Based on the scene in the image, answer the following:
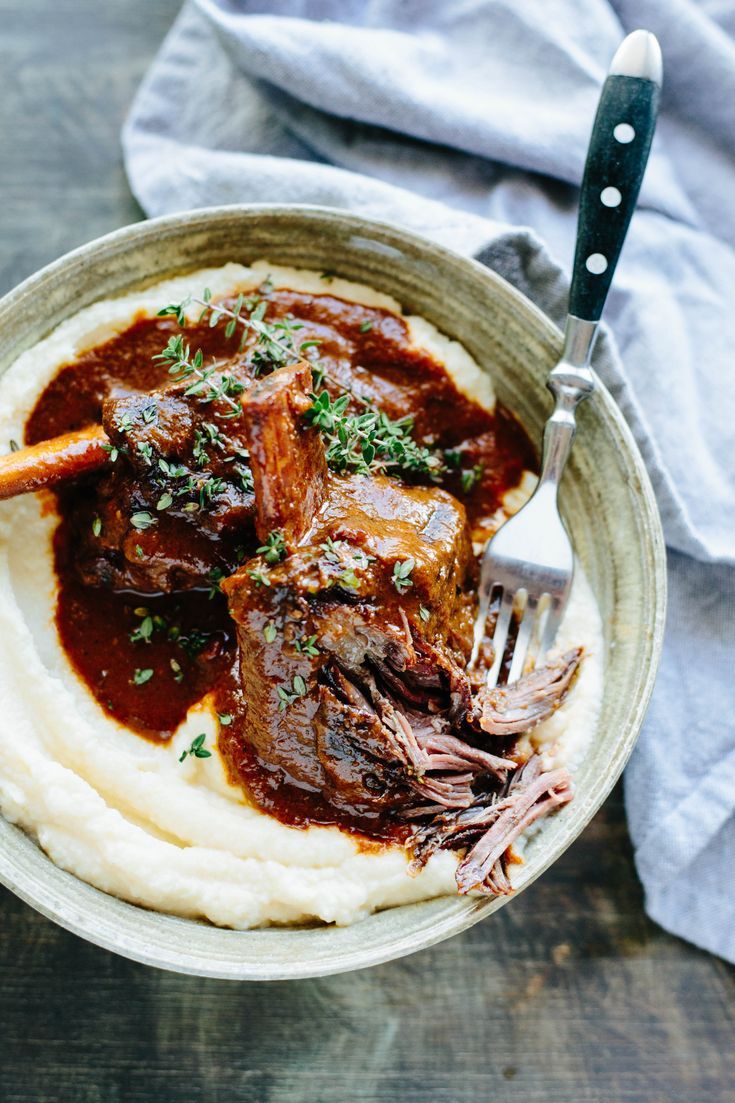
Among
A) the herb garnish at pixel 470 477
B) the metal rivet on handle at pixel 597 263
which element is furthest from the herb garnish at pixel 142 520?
the metal rivet on handle at pixel 597 263

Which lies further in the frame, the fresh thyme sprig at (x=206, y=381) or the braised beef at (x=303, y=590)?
the fresh thyme sprig at (x=206, y=381)

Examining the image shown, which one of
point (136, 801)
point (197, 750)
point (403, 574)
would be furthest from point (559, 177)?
point (136, 801)

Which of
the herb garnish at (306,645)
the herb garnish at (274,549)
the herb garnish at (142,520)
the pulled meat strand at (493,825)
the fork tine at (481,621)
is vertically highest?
the herb garnish at (274,549)

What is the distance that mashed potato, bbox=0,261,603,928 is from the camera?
392 centimetres

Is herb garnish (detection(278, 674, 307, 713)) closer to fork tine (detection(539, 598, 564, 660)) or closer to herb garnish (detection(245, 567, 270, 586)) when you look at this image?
herb garnish (detection(245, 567, 270, 586))

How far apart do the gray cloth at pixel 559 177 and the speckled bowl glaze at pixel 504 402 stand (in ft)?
1.24

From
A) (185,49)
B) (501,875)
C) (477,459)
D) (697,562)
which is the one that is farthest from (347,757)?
(185,49)

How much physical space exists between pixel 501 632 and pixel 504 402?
1200 mm

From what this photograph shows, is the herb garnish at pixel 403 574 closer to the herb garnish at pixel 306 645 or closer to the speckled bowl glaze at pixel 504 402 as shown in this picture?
the herb garnish at pixel 306 645

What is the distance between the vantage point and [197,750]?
158 inches

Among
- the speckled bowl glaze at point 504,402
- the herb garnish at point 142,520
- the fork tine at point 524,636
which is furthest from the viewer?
the fork tine at point 524,636

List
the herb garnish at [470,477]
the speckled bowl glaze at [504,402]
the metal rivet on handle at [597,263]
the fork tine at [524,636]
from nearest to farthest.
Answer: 1. the speckled bowl glaze at [504,402]
2. the metal rivet on handle at [597,263]
3. the fork tine at [524,636]
4. the herb garnish at [470,477]

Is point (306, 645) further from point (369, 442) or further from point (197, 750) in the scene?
point (369, 442)

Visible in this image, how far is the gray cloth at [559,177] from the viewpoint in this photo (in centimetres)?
492
